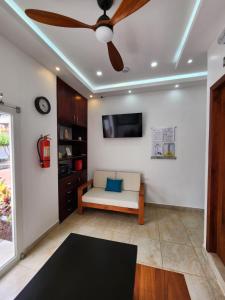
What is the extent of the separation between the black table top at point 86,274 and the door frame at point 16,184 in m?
0.89

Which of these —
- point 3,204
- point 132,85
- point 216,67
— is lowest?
point 3,204

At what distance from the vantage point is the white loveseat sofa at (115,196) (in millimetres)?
2707

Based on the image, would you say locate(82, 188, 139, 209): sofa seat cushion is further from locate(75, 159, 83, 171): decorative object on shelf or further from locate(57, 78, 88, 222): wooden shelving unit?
locate(75, 159, 83, 171): decorative object on shelf

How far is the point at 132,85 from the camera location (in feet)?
10.2

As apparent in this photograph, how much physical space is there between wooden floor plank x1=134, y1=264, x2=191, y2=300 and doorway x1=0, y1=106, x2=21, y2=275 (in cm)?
158

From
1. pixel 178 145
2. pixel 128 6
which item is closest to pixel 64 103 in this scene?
pixel 128 6

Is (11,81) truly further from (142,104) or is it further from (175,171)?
(175,171)

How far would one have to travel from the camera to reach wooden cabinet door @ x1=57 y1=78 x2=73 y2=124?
8.77 ft

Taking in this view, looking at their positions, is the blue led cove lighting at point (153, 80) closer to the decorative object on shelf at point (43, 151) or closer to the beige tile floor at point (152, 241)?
the decorative object on shelf at point (43, 151)

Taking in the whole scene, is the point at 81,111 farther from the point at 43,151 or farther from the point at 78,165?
the point at 43,151

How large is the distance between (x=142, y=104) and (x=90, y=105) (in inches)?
55.5

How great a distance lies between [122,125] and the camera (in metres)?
3.44

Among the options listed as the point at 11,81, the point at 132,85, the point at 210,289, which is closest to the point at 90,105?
the point at 132,85

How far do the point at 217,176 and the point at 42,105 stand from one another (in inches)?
107
